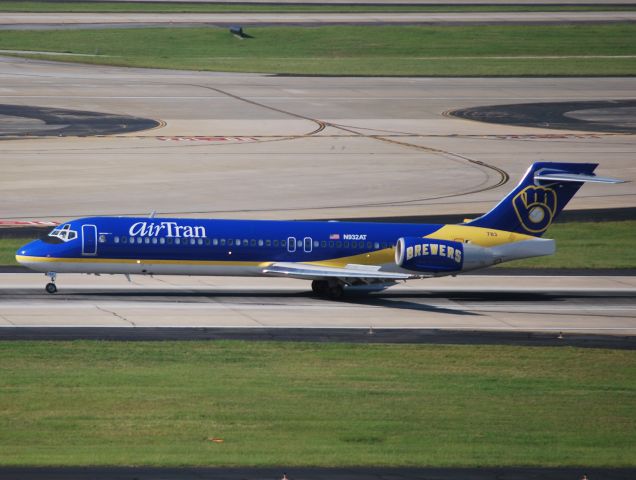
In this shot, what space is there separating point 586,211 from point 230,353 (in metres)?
30.3

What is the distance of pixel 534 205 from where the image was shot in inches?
1937

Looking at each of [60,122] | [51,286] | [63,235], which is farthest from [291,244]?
[60,122]

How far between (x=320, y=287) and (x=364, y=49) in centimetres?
8260

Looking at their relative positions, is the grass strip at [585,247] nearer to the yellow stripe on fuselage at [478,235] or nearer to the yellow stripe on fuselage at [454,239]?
the yellow stripe on fuselage at [478,235]

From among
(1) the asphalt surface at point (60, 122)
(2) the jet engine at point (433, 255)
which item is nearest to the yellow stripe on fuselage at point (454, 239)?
(2) the jet engine at point (433, 255)

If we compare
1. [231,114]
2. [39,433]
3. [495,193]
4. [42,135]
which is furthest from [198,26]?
[39,433]

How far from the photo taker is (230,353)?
38.4 m

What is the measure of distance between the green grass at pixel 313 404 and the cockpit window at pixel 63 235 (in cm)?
819

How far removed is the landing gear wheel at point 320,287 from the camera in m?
48.8

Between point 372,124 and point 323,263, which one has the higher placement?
point 372,124

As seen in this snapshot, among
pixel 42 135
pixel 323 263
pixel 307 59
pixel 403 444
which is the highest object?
pixel 307 59

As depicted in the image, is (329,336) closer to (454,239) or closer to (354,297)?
(354,297)

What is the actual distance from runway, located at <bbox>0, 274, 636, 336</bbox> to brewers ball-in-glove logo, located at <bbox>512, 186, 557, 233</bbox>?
2994 millimetres

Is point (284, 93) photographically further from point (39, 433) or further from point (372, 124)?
point (39, 433)
